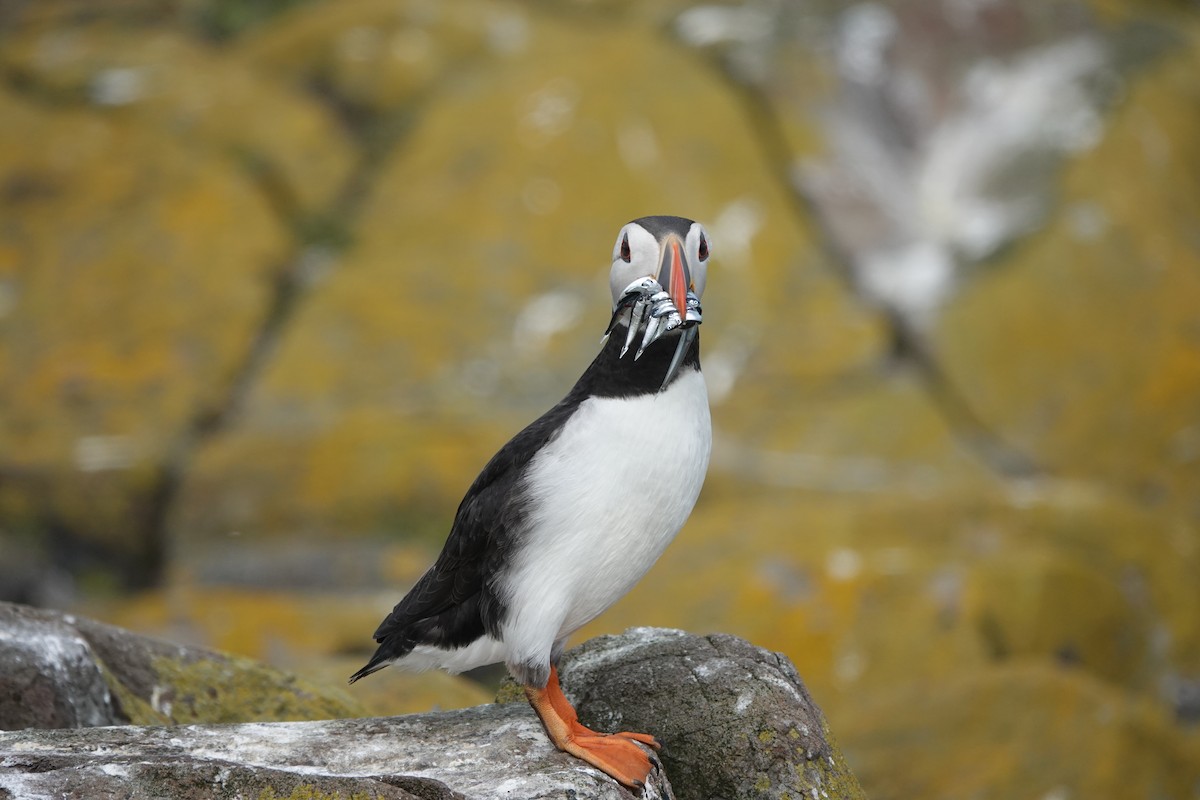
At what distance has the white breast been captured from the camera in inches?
177

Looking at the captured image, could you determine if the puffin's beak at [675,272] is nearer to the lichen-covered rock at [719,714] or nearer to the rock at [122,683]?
the lichen-covered rock at [719,714]

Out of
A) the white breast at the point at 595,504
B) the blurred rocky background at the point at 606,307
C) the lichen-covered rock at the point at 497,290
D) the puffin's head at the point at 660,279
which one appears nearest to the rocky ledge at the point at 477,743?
the white breast at the point at 595,504

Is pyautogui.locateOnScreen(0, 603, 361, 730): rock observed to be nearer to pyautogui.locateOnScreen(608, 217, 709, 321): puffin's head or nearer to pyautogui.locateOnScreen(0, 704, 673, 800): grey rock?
pyautogui.locateOnScreen(0, 704, 673, 800): grey rock

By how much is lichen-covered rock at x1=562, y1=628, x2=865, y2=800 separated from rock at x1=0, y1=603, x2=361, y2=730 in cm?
170

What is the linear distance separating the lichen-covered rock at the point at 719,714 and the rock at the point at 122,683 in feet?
5.59

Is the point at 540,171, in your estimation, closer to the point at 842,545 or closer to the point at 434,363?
the point at 434,363

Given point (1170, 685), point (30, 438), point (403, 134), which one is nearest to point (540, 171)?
point (403, 134)

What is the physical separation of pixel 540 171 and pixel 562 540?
30.9ft

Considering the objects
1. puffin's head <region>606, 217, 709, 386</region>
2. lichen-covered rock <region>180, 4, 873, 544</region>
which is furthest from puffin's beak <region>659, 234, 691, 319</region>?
lichen-covered rock <region>180, 4, 873, 544</region>

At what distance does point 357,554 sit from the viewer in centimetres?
1072

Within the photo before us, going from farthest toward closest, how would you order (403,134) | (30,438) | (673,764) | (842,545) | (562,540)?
(403,134), (30,438), (842,545), (673,764), (562,540)

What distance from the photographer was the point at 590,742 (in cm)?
440

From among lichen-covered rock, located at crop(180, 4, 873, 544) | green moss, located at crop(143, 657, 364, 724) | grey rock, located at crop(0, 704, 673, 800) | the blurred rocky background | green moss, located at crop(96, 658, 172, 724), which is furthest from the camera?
lichen-covered rock, located at crop(180, 4, 873, 544)

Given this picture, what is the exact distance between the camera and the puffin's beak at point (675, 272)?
432 cm
